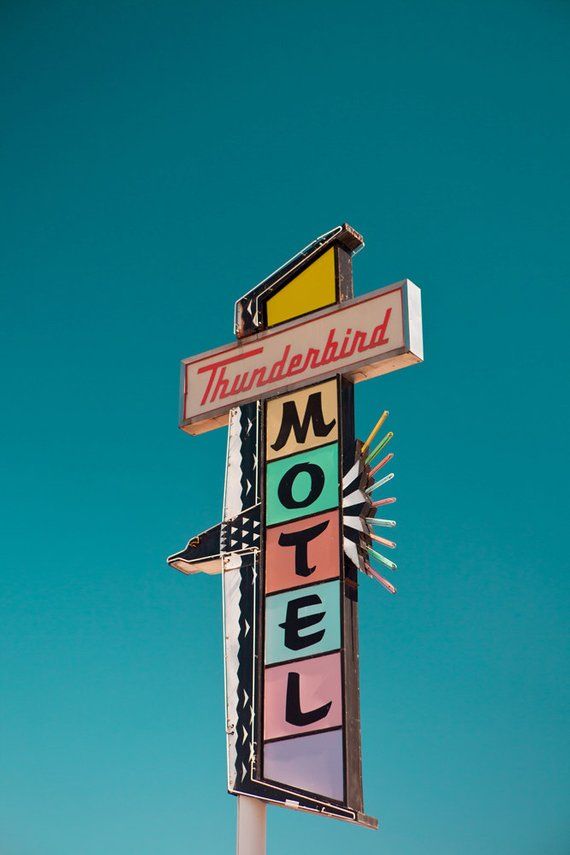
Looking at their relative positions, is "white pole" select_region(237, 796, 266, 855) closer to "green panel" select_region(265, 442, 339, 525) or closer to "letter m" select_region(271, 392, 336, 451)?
"green panel" select_region(265, 442, 339, 525)

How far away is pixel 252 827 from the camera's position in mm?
11148

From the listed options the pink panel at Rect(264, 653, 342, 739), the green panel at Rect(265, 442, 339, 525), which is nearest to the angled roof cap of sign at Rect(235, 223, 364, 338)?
the green panel at Rect(265, 442, 339, 525)

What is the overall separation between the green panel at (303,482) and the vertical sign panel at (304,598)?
0.4 inches

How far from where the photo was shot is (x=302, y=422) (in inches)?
497

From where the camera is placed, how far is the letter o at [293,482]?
12102 mm

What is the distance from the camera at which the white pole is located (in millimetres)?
11156

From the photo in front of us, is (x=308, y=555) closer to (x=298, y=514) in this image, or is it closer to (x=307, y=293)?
(x=298, y=514)

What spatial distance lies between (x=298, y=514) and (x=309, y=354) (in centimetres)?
183

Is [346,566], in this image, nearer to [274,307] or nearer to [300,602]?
[300,602]

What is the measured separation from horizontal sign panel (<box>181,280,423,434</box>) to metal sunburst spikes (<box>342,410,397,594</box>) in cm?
71

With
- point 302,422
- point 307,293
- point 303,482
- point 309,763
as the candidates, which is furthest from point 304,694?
point 307,293

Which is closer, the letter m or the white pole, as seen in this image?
the white pole

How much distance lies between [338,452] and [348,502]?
556 mm

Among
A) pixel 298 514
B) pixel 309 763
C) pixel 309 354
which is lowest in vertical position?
pixel 309 763
